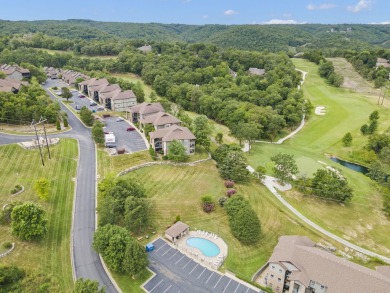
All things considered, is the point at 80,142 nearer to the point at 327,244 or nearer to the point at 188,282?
the point at 188,282

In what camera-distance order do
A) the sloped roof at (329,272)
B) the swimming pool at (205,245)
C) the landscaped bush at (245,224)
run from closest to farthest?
the sloped roof at (329,272) → the swimming pool at (205,245) → the landscaped bush at (245,224)

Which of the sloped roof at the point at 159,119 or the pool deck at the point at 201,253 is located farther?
the sloped roof at the point at 159,119

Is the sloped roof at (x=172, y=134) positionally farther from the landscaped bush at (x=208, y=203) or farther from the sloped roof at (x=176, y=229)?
the sloped roof at (x=176, y=229)

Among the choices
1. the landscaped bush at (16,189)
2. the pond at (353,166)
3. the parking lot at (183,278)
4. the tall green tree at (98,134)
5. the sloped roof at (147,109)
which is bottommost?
the pond at (353,166)

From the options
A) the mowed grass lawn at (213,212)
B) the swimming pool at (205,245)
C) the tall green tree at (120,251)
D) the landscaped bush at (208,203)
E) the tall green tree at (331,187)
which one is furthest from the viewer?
the tall green tree at (331,187)

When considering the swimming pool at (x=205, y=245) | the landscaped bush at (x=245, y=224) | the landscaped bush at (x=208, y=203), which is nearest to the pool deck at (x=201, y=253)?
the swimming pool at (x=205, y=245)

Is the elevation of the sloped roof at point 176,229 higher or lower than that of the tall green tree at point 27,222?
lower
